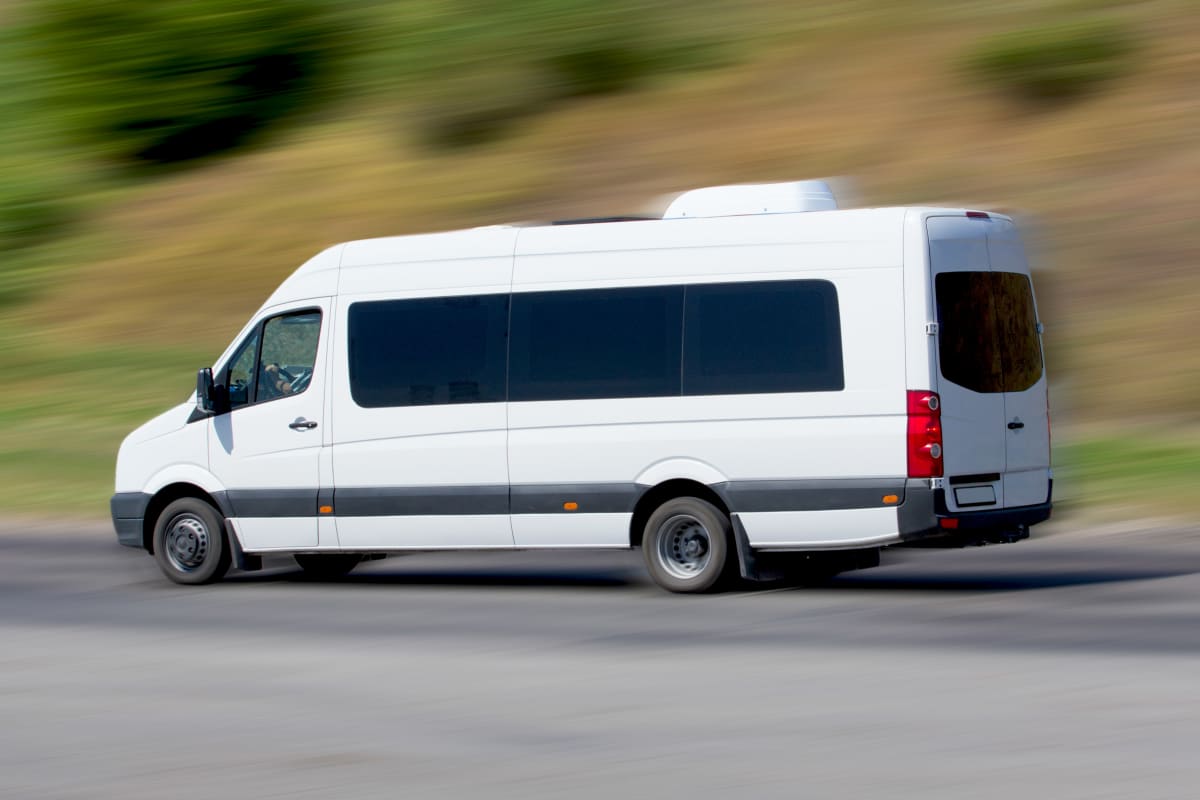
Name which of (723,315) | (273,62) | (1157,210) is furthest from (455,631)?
(273,62)

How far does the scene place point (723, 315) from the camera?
38.0 ft

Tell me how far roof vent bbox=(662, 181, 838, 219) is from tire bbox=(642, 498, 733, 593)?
184 cm

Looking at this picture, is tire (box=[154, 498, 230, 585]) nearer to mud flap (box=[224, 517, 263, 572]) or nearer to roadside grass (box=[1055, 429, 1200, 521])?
mud flap (box=[224, 517, 263, 572])

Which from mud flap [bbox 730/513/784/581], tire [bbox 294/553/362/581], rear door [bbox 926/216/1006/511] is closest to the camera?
rear door [bbox 926/216/1006/511]

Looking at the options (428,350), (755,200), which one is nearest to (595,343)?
(428,350)

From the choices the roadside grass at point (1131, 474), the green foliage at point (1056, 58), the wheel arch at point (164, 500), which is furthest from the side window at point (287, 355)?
the green foliage at point (1056, 58)

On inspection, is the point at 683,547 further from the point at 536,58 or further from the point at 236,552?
the point at 536,58

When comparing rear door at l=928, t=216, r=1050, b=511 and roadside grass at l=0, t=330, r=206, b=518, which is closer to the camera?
rear door at l=928, t=216, r=1050, b=511

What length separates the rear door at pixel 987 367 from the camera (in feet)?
36.5

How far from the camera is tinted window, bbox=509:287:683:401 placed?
1169 cm

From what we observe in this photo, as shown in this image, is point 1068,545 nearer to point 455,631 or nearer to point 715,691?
point 455,631

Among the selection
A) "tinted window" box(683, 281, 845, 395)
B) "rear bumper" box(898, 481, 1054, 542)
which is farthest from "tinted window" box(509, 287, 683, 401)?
"rear bumper" box(898, 481, 1054, 542)

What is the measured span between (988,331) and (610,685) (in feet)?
13.8

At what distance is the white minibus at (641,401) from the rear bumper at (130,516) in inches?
0.8
